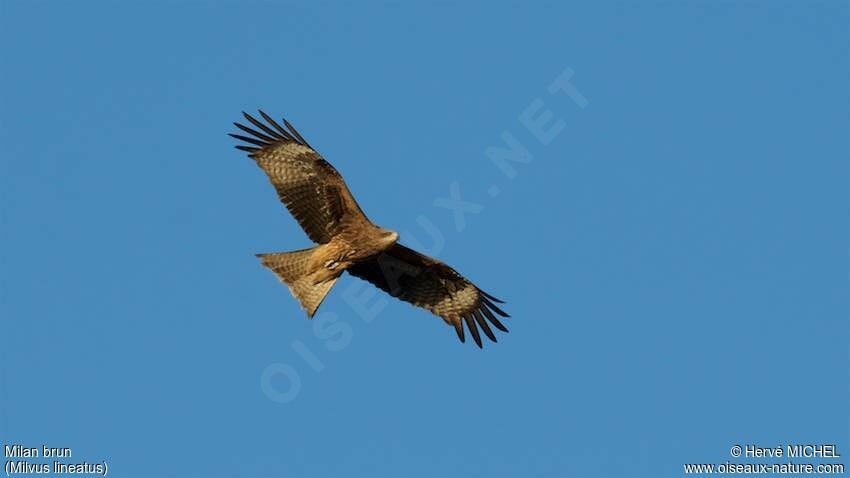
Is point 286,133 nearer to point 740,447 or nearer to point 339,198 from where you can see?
point 339,198

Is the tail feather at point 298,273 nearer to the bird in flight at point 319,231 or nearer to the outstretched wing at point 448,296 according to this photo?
the bird in flight at point 319,231

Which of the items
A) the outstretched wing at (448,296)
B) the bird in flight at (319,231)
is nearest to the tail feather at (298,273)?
the bird in flight at (319,231)

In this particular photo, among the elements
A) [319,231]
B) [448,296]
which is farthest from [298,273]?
[448,296]

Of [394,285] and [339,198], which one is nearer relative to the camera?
[339,198]

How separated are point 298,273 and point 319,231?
63 centimetres

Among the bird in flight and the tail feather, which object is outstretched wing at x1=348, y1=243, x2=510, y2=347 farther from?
the tail feather

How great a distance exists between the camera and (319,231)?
1650 cm

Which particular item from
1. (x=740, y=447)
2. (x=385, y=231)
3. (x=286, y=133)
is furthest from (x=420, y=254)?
(x=740, y=447)

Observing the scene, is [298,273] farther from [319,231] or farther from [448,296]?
[448,296]

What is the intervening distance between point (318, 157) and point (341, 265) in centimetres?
146

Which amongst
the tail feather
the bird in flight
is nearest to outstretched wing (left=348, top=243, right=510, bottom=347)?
the bird in flight

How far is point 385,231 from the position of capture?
16.0 meters

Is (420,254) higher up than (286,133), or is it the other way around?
(286,133)

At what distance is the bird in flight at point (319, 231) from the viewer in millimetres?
16250
